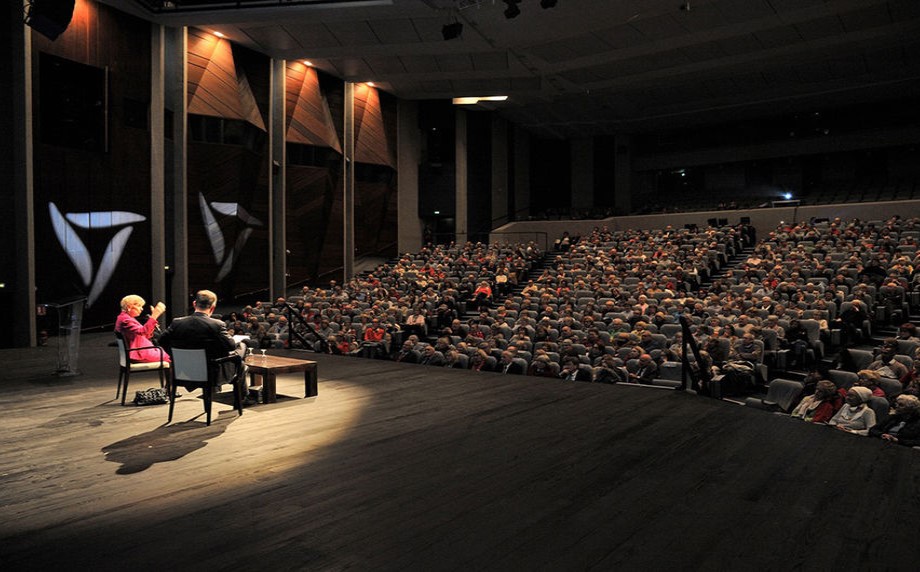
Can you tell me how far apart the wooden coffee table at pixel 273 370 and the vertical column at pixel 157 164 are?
8215mm

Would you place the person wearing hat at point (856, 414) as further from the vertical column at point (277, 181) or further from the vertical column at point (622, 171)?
the vertical column at point (622, 171)

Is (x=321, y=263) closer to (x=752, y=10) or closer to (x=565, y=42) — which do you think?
(x=565, y=42)

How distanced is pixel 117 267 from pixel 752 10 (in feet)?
43.1

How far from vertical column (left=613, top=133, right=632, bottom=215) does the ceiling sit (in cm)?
385

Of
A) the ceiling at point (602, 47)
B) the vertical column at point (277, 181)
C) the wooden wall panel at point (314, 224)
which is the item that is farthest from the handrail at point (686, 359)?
the wooden wall panel at point (314, 224)

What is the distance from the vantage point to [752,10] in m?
12.4

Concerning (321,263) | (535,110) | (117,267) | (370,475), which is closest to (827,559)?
(370,475)

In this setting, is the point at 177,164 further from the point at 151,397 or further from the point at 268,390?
the point at 268,390

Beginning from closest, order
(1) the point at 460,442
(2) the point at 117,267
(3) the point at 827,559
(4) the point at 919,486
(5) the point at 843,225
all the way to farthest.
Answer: (3) the point at 827,559 → (4) the point at 919,486 → (1) the point at 460,442 → (2) the point at 117,267 → (5) the point at 843,225

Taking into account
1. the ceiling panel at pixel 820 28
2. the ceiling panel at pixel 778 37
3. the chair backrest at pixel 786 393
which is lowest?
the chair backrest at pixel 786 393

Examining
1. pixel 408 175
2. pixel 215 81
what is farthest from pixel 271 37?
pixel 408 175

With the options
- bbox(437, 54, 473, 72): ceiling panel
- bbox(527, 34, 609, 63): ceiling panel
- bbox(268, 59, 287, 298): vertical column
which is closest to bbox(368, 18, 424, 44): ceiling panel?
bbox(437, 54, 473, 72): ceiling panel

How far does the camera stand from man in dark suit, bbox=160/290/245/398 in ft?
13.7

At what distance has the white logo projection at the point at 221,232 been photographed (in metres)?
13.4
